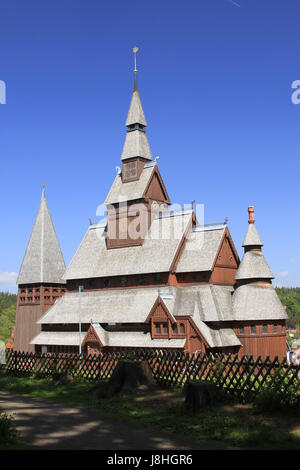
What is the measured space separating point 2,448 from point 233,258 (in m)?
40.4

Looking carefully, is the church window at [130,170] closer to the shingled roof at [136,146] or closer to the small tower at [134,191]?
the small tower at [134,191]

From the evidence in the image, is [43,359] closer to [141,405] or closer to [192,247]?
[141,405]

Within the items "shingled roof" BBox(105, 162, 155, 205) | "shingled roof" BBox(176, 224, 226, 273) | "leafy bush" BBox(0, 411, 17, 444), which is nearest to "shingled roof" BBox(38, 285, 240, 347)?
"shingled roof" BBox(176, 224, 226, 273)

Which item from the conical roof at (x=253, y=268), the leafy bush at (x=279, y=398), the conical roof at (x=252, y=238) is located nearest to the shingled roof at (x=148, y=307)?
the conical roof at (x=253, y=268)

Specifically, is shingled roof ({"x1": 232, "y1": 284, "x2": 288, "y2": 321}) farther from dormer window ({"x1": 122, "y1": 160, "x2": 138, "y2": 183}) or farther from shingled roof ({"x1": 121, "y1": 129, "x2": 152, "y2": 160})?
shingled roof ({"x1": 121, "y1": 129, "x2": 152, "y2": 160})

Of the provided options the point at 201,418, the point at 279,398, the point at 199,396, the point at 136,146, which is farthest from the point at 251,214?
the point at 201,418

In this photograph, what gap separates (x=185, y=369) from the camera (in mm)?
23328

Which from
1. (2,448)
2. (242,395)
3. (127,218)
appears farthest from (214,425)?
(127,218)

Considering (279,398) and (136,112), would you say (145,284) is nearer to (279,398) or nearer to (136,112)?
(136,112)

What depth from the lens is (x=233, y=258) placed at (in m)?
50.2

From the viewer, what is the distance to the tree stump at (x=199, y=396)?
18109mm

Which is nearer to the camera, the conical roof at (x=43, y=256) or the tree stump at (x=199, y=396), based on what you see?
the tree stump at (x=199, y=396)

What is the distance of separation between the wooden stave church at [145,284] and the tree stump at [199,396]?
76.1ft

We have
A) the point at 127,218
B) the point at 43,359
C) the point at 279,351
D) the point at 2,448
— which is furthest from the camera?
the point at 127,218
